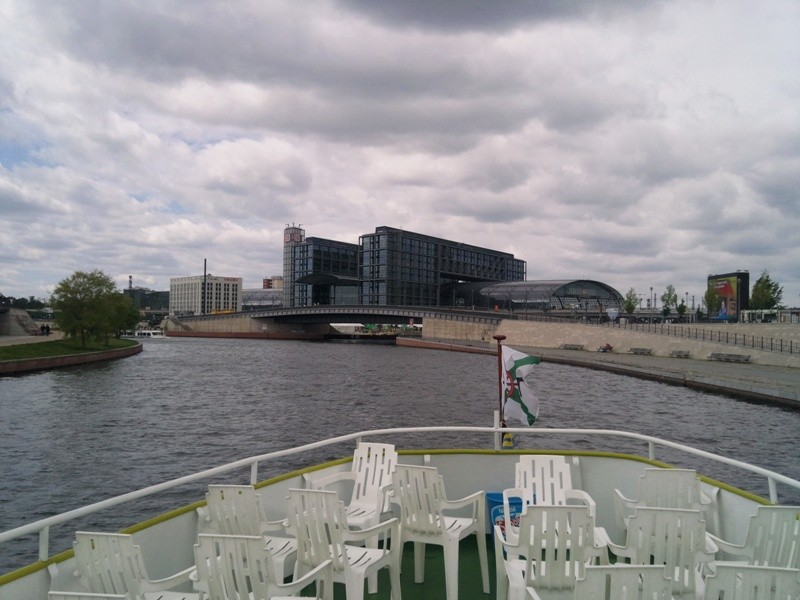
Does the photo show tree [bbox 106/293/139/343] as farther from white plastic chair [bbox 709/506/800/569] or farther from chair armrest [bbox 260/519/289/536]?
white plastic chair [bbox 709/506/800/569]

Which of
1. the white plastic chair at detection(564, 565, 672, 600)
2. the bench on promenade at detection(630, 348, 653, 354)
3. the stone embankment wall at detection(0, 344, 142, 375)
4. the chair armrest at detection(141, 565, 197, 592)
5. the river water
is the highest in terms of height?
the white plastic chair at detection(564, 565, 672, 600)

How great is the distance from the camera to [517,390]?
861 centimetres

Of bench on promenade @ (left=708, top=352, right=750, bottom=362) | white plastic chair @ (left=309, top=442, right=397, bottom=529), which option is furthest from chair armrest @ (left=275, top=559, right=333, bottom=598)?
bench on promenade @ (left=708, top=352, right=750, bottom=362)

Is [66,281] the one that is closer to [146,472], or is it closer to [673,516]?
[146,472]

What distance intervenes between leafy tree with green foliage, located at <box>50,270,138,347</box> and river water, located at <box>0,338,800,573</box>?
1077cm

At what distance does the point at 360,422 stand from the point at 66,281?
4390 centimetres

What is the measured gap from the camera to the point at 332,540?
4.37 metres

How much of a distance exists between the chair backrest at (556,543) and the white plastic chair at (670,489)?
1.60m

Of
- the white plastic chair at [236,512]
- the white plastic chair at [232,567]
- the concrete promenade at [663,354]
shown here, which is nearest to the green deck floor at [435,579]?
the white plastic chair at [236,512]

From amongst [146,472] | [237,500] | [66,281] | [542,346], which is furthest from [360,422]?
[542,346]

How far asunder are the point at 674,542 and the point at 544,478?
82.7 inches

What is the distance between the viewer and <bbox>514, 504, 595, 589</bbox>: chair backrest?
3.90 meters

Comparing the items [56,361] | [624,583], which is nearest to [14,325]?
[56,361]

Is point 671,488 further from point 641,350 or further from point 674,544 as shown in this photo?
point 641,350
